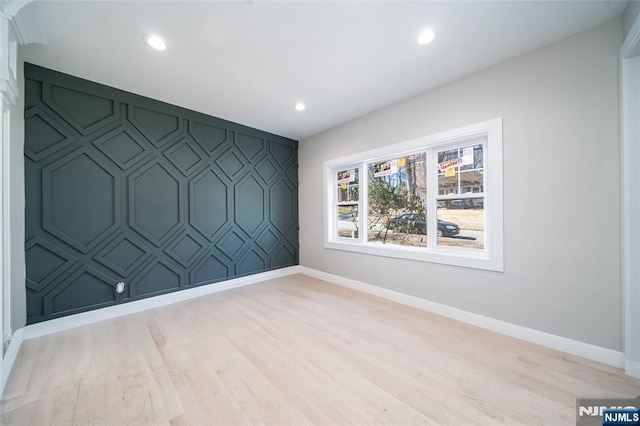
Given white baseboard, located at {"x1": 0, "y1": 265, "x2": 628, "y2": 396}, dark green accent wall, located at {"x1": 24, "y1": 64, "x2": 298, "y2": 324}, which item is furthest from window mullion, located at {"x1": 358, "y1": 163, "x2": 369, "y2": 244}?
dark green accent wall, located at {"x1": 24, "y1": 64, "x2": 298, "y2": 324}

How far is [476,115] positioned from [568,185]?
1081 millimetres

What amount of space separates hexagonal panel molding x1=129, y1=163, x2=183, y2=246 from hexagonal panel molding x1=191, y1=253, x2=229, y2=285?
654 mm

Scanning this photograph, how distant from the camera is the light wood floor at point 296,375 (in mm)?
1427

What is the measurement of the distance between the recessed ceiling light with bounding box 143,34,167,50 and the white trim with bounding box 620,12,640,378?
365 centimetres

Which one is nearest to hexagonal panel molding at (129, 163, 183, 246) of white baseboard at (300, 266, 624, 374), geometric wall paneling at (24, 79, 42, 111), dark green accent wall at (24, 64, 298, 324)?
dark green accent wall at (24, 64, 298, 324)

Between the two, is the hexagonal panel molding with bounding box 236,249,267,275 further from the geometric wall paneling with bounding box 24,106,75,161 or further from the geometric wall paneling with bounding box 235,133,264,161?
the geometric wall paneling with bounding box 24,106,75,161

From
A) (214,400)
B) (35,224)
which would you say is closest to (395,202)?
(214,400)

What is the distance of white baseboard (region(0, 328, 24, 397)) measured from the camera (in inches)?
65.1

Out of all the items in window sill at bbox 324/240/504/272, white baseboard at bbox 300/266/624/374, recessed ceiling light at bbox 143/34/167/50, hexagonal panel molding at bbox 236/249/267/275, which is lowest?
white baseboard at bbox 300/266/624/374

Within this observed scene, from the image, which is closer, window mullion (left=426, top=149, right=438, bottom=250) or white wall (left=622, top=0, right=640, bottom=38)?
white wall (left=622, top=0, right=640, bottom=38)

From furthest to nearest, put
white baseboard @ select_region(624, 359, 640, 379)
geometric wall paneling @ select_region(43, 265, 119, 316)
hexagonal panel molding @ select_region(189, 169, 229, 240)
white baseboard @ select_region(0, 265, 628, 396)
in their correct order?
hexagonal panel molding @ select_region(189, 169, 229, 240) < geometric wall paneling @ select_region(43, 265, 119, 316) < white baseboard @ select_region(0, 265, 628, 396) < white baseboard @ select_region(624, 359, 640, 379)

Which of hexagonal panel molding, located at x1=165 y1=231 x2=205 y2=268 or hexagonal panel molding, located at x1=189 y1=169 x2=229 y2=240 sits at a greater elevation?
hexagonal panel molding, located at x1=189 y1=169 x2=229 y2=240

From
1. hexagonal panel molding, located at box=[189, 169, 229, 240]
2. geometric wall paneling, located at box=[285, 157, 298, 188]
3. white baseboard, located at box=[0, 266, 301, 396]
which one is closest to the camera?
white baseboard, located at box=[0, 266, 301, 396]

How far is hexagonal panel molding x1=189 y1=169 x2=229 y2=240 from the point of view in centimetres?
347
